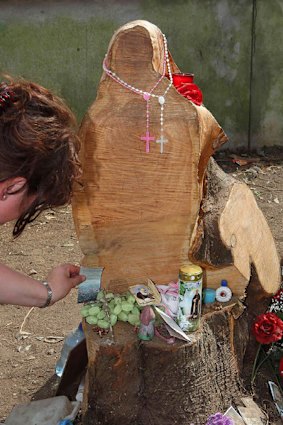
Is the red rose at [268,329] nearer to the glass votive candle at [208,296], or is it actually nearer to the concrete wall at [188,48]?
the glass votive candle at [208,296]

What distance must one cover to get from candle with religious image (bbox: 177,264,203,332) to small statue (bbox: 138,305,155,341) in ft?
0.35

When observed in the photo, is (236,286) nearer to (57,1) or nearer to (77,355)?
(77,355)

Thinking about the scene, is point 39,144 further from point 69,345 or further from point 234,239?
point 69,345

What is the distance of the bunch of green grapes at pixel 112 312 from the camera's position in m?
2.76

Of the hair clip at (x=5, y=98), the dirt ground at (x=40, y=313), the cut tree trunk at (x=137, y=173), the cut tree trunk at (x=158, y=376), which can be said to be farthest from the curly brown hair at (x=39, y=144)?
the dirt ground at (x=40, y=313)

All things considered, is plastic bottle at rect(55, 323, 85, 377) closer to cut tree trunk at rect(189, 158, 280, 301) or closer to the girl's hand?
the girl's hand

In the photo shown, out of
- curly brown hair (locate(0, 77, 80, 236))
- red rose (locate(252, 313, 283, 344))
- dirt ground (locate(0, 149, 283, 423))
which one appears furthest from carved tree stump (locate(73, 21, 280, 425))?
dirt ground (locate(0, 149, 283, 423))

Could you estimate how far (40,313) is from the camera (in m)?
4.09

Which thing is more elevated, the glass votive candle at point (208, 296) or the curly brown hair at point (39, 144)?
the curly brown hair at point (39, 144)

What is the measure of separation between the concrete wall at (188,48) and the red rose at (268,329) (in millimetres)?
3830

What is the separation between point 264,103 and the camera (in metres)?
6.83

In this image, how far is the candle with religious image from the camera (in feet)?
8.63

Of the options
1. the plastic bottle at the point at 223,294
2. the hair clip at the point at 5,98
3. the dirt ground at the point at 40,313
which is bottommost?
the dirt ground at the point at 40,313

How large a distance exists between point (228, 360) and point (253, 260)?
458mm
